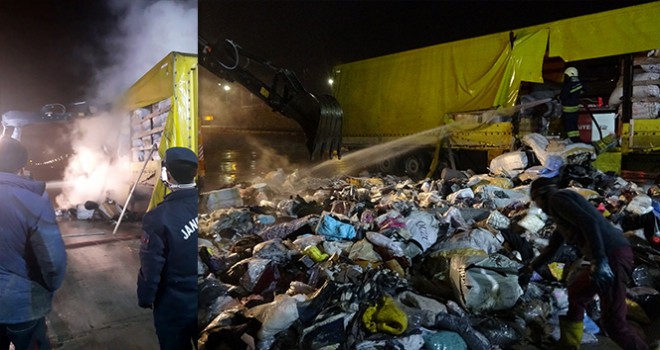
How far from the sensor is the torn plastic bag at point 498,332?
2748mm

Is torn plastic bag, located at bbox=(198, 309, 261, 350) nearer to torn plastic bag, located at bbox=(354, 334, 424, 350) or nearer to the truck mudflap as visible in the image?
torn plastic bag, located at bbox=(354, 334, 424, 350)

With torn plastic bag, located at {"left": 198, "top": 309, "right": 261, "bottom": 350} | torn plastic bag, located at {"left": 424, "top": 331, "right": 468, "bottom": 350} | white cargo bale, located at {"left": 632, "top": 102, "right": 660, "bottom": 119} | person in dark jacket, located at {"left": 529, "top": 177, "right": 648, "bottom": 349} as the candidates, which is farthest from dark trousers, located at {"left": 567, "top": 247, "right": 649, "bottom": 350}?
white cargo bale, located at {"left": 632, "top": 102, "right": 660, "bottom": 119}

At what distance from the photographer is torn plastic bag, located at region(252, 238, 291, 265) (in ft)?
12.5

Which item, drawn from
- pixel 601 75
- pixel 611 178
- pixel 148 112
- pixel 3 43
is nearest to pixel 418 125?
pixel 601 75

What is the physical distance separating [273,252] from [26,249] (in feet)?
8.07

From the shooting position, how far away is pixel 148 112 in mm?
2439

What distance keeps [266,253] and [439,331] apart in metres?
1.75

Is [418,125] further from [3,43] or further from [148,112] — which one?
[3,43]

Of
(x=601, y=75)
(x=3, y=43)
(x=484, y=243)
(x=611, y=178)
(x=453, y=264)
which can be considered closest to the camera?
(x=3, y=43)

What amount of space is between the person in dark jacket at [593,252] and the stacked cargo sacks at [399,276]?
0.45 metres

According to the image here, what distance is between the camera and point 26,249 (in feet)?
5.05

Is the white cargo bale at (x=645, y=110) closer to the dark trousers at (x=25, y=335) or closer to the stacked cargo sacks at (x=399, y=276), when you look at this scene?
the stacked cargo sacks at (x=399, y=276)

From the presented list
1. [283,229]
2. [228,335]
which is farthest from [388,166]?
[228,335]

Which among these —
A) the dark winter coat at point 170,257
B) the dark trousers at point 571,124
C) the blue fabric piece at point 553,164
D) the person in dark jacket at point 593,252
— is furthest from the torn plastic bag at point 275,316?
the dark trousers at point 571,124
